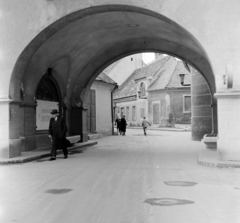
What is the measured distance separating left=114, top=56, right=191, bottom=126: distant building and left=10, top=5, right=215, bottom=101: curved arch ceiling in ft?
74.8

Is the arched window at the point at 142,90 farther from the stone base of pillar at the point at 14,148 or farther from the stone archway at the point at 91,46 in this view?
the stone base of pillar at the point at 14,148

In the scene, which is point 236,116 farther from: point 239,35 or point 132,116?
point 132,116

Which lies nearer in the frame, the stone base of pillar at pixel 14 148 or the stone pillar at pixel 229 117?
the stone pillar at pixel 229 117

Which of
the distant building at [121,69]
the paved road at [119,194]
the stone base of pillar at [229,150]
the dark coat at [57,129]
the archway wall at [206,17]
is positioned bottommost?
the paved road at [119,194]

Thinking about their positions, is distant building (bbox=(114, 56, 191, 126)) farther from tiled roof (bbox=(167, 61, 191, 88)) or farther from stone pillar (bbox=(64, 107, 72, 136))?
stone pillar (bbox=(64, 107, 72, 136))

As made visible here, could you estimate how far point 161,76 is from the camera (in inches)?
1663

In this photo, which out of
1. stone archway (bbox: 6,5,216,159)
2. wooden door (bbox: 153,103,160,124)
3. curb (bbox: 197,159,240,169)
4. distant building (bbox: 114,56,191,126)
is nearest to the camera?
curb (bbox: 197,159,240,169)

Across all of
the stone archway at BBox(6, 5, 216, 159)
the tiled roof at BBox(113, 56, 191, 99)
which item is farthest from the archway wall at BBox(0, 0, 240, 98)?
the tiled roof at BBox(113, 56, 191, 99)

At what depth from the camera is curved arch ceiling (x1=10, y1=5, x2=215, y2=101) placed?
1084 cm

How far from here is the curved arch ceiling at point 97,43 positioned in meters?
10.8

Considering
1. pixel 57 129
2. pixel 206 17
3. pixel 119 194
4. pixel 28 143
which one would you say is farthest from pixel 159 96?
pixel 119 194

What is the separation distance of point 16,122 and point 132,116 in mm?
36700

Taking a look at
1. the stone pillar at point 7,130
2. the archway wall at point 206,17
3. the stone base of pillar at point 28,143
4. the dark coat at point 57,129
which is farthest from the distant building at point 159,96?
the stone pillar at point 7,130

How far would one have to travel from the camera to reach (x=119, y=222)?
428 cm
